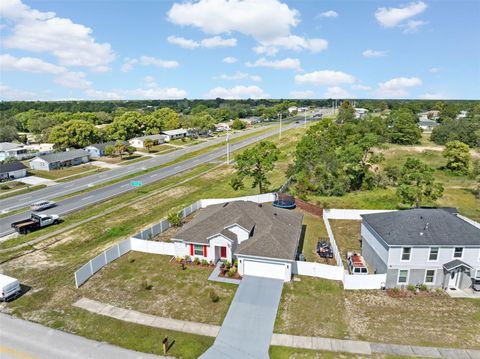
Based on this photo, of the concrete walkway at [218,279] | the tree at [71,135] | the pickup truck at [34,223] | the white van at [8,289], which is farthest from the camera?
the tree at [71,135]

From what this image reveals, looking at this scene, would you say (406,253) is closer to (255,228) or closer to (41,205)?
(255,228)

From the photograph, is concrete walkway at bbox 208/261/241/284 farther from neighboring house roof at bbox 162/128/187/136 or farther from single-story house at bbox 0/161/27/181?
neighboring house roof at bbox 162/128/187/136

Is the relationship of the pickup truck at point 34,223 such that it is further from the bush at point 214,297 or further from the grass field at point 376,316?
the grass field at point 376,316

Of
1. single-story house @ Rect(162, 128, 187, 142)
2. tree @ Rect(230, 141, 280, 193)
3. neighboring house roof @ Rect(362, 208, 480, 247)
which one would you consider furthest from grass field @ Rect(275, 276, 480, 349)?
single-story house @ Rect(162, 128, 187, 142)

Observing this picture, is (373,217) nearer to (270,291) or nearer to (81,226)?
(270,291)

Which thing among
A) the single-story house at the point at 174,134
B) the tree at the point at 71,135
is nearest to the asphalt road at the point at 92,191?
the tree at the point at 71,135

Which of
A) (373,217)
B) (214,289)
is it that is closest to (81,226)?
(214,289)
